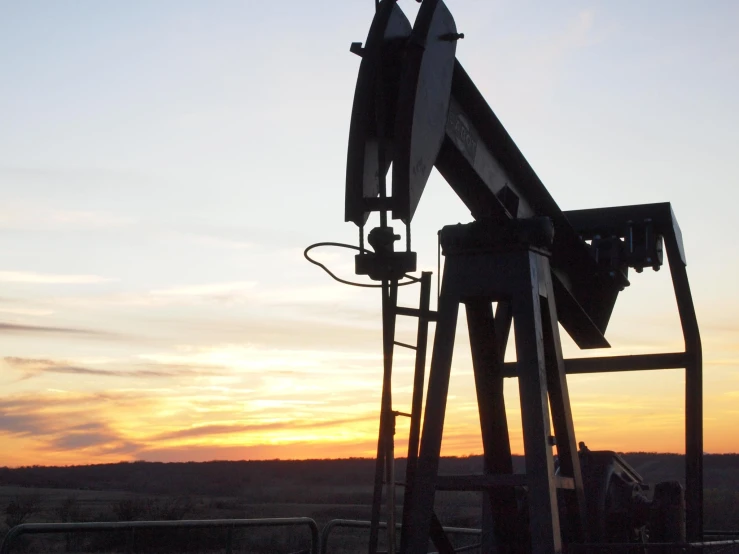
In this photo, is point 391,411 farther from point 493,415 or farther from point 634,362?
point 634,362

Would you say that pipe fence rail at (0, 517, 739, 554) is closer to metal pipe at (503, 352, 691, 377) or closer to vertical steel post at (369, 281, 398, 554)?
vertical steel post at (369, 281, 398, 554)

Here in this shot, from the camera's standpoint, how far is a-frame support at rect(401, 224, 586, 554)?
556 cm

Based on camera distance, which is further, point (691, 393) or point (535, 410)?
point (691, 393)

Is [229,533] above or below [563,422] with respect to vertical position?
below

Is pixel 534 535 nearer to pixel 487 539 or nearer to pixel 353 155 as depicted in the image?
pixel 487 539

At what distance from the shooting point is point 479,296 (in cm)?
597

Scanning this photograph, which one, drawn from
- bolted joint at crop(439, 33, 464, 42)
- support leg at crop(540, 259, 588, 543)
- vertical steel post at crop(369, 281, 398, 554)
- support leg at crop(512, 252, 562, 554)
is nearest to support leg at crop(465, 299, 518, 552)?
support leg at crop(540, 259, 588, 543)

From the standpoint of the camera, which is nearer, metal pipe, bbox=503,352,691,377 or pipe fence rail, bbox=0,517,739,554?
pipe fence rail, bbox=0,517,739,554

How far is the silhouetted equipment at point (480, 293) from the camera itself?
5.24m

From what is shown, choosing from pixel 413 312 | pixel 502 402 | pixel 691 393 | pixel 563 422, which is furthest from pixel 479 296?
pixel 691 393

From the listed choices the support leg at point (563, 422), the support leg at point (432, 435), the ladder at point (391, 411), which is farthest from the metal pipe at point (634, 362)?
the ladder at point (391, 411)

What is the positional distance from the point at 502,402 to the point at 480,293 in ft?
3.05

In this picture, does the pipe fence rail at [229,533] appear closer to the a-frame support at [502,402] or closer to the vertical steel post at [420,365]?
the a-frame support at [502,402]

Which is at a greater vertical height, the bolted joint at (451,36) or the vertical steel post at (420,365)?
the bolted joint at (451,36)
